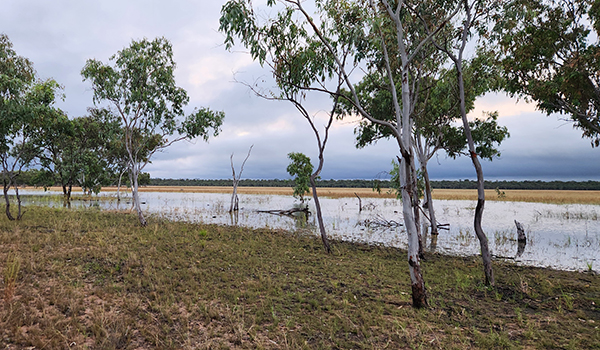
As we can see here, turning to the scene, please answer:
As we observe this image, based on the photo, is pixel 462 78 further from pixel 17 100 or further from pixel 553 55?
pixel 17 100

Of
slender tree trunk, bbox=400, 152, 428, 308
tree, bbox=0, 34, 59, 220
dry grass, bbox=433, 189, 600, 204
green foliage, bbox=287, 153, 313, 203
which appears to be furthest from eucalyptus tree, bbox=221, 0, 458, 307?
dry grass, bbox=433, 189, 600, 204

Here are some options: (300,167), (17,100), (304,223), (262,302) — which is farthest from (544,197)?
(17,100)

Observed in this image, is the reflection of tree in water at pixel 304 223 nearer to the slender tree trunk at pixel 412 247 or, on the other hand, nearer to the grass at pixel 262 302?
the grass at pixel 262 302

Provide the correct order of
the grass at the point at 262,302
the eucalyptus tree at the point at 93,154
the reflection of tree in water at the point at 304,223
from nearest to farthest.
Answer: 1. the grass at the point at 262,302
2. the reflection of tree in water at the point at 304,223
3. the eucalyptus tree at the point at 93,154

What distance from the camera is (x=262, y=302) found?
26.0 feet

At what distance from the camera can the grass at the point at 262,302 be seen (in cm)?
604

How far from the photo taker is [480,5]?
11422 millimetres

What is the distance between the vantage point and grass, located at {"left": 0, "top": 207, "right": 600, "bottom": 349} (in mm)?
6035

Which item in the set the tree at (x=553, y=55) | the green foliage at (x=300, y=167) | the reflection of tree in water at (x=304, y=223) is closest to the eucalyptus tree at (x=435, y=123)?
the tree at (x=553, y=55)

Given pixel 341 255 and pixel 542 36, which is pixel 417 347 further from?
pixel 542 36

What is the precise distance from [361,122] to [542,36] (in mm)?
13114

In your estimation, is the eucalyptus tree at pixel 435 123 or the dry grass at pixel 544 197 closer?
the eucalyptus tree at pixel 435 123

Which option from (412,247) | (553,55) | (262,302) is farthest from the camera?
(553,55)

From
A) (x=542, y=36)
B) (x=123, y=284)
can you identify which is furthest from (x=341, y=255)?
(x=542, y=36)
